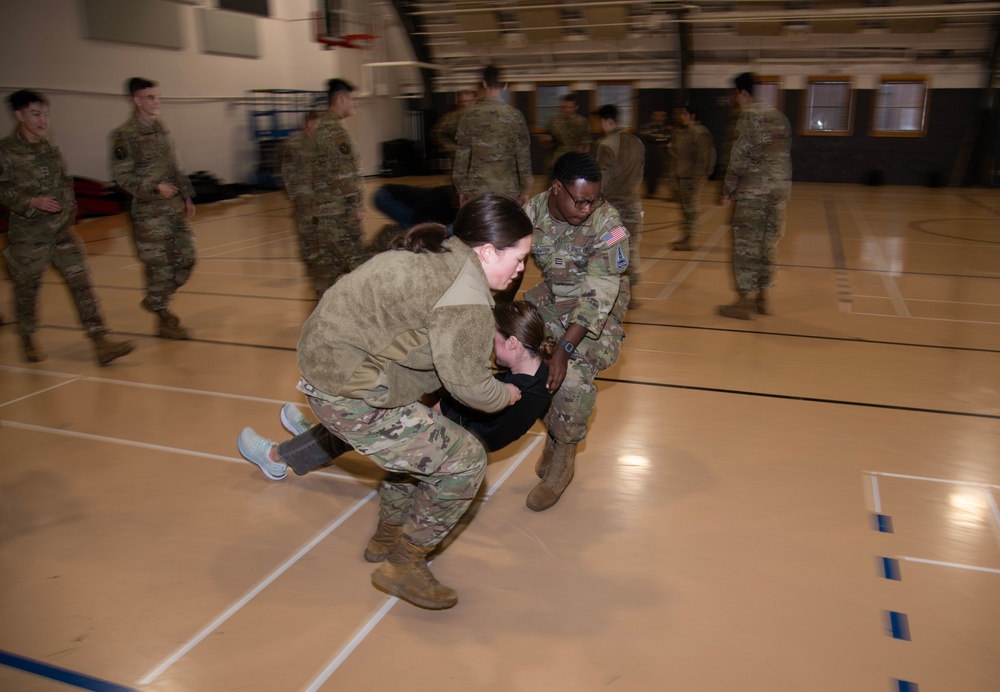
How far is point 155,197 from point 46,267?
86 cm

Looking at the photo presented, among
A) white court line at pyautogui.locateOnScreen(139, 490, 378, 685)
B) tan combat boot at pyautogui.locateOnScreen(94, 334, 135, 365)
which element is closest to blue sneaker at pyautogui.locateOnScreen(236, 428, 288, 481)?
white court line at pyautogui.locateOnScreen(139, 490, 378, 685)

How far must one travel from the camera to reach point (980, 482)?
11.0 feet

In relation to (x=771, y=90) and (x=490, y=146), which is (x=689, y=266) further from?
(x=771, y=90)

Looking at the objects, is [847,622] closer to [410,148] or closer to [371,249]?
[371,249]

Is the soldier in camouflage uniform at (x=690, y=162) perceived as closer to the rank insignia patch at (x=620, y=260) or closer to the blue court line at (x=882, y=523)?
the rank insignia patch at (x=620, y=260)

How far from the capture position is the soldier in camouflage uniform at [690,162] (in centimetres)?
878

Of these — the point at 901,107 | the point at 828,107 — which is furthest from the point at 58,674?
the point at 901,107

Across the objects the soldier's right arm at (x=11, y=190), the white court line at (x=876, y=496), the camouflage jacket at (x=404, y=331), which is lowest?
the white court line at (x=876, y=496)

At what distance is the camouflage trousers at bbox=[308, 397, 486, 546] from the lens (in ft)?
7.27

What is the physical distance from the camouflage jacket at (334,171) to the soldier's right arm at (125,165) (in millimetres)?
1235

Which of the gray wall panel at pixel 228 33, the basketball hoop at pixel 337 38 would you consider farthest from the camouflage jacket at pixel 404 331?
the gray wall panel at pixel 228 33

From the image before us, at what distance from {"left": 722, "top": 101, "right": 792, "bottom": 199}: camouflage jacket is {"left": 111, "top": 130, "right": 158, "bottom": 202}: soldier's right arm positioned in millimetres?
4365

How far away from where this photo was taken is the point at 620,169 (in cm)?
614

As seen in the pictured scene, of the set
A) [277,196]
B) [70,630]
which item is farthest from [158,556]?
[277,196]
